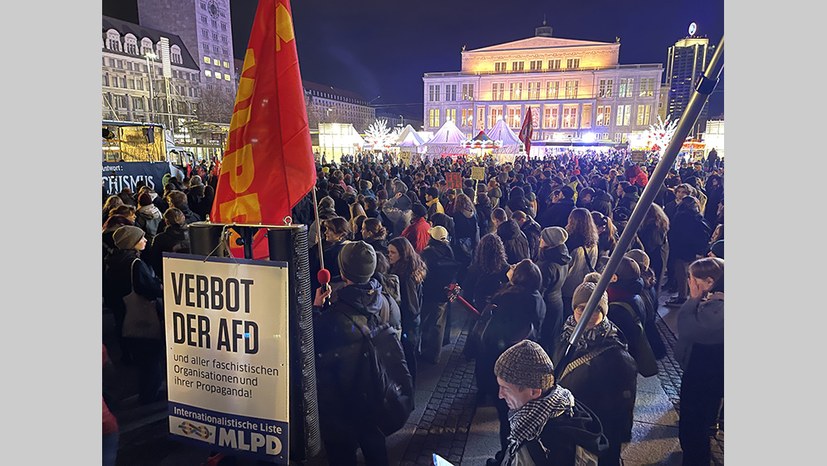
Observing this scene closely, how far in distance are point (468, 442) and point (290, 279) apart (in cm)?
260

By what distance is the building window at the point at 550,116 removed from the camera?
68000mm

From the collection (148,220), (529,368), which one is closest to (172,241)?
(148,220)

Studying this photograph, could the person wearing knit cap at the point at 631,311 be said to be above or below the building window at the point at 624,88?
→ below

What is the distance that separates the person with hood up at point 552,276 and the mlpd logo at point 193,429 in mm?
3274

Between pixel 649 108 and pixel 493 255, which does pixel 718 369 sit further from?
pixel 649 108

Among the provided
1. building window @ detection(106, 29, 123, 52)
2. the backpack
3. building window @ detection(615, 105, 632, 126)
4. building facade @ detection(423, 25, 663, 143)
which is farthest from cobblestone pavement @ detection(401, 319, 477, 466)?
building window @ detection(615, 105, 632, 126)

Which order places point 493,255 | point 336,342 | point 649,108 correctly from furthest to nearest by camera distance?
point 649,108 → point 493,255 → point 336,342

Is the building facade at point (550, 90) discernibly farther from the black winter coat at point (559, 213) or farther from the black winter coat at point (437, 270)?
the black winter coat at point (437, 270)

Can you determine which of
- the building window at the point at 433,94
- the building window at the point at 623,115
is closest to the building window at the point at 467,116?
the building window at the point at 433,94

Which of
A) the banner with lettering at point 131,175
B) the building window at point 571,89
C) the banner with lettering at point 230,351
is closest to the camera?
the banner with lettering at point 230,351

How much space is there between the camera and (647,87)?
6284cm

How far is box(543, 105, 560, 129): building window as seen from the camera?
68000mm

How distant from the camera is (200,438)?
2473 mm

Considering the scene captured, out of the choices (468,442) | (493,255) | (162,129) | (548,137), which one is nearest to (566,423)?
(468,442)
